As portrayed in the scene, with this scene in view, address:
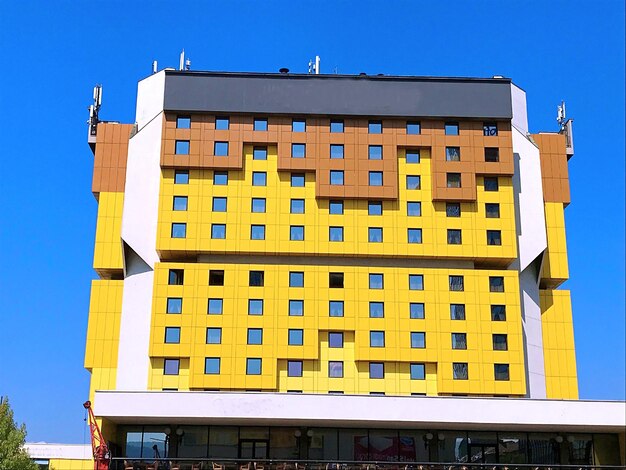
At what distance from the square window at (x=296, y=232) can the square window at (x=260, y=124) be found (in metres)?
7.42

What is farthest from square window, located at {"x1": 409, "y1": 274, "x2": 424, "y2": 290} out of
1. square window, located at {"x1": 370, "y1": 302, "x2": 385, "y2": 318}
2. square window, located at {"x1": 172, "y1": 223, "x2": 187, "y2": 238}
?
square window, located at {"x1": 172, "y1": 223, "x2": 187, "y2": 238}

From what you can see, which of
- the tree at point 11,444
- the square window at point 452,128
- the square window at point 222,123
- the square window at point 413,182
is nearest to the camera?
the tree at point 11,444

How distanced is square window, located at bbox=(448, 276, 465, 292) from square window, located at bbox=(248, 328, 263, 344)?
1285cm

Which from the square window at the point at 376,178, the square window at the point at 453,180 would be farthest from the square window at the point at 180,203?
the square window at the point at 453,180

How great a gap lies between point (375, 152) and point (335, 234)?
6448 mm

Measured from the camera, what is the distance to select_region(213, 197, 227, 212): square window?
59.3 meters

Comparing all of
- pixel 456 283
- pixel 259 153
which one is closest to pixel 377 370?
pixel 456 283

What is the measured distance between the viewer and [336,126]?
6106 cm

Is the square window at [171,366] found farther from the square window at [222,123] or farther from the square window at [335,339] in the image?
the square window at [222,123]

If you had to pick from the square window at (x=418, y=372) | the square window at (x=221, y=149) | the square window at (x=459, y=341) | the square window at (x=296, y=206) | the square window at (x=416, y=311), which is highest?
the square window at (x=221, y=149)

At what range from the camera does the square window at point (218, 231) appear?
58.6m

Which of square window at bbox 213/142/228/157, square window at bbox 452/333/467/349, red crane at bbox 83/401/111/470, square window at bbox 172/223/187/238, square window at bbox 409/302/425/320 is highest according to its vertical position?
square window at bbox 213/142/228/157

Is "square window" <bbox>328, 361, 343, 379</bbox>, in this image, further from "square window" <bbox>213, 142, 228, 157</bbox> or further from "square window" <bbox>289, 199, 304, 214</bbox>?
"square window" <bbox>213, 142, 228, 157</bbox>

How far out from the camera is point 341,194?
195ft
